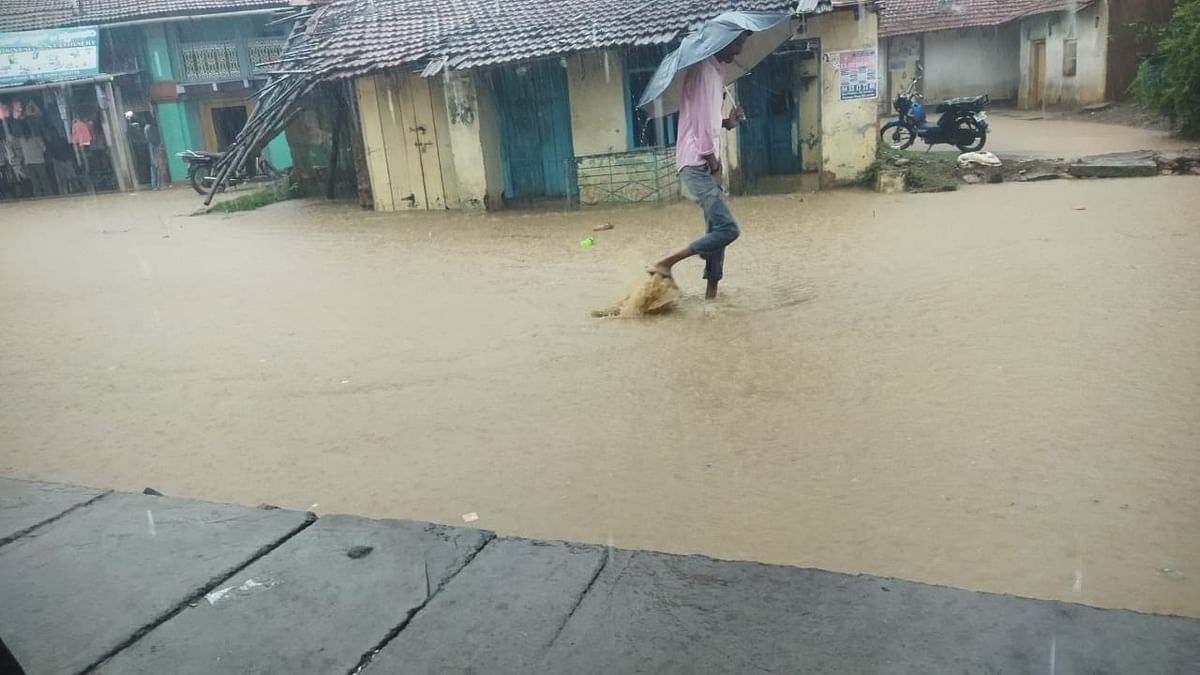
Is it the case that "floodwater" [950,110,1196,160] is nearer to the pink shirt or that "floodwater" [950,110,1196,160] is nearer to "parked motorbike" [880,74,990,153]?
"parked motorbike" [880,74,990,153]

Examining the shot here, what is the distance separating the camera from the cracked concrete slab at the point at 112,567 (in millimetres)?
1450

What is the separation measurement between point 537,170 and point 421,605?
516 inches

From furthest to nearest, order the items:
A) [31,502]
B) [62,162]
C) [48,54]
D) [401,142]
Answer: [62,162]
[48,54]
[401,142]
[31,502]

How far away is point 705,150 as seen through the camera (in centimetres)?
574

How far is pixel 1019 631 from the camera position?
4.08 ft

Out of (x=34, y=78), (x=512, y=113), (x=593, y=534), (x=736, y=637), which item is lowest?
(x=593, y=534)

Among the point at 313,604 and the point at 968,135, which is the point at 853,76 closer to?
the point at 968,135

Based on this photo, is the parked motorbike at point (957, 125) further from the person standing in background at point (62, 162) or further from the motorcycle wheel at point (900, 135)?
the person standing in background at point (62, 162)

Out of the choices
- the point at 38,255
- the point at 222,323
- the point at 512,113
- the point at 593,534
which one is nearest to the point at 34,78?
the point at 38,255

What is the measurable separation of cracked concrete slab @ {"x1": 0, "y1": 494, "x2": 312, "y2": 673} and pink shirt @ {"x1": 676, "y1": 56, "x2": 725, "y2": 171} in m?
4.36

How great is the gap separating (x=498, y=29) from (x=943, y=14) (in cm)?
1939

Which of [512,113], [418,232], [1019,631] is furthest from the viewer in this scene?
[512,113]

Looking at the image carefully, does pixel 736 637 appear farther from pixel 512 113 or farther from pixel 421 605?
pixel 512 113

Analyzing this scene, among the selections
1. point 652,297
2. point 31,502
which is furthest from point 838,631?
point 652,297
